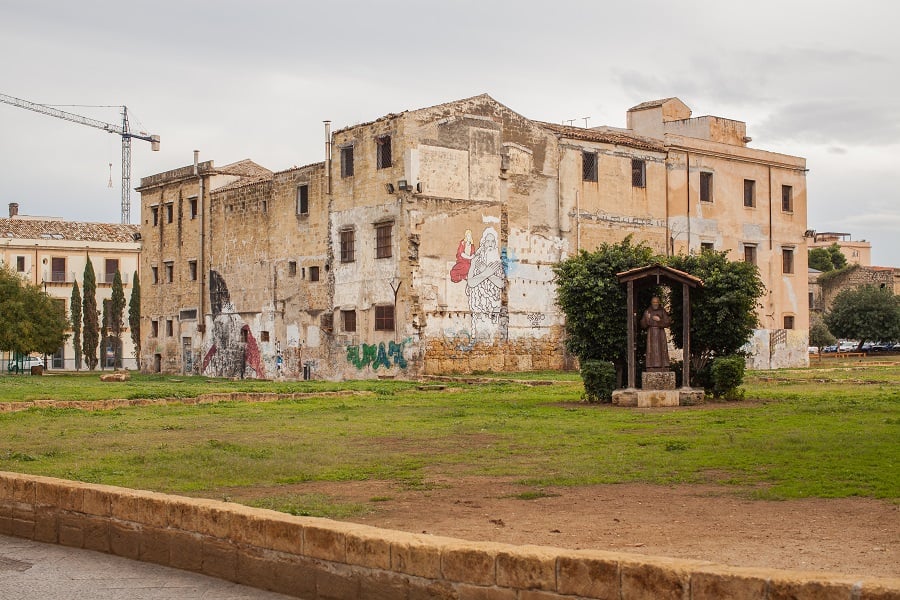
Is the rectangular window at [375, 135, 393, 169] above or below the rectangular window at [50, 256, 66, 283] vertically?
above

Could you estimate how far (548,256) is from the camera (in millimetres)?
39500

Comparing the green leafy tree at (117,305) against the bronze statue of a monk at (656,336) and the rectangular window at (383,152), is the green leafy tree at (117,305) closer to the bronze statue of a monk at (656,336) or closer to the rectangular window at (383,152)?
the rectangular window at (383,152)

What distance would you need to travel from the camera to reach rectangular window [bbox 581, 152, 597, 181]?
40875mm

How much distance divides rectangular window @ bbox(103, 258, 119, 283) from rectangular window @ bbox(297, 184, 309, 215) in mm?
33582

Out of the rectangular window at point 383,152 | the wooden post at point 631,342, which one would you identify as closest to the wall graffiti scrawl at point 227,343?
the rectangular window at point 383,152

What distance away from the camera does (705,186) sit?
1778 inches

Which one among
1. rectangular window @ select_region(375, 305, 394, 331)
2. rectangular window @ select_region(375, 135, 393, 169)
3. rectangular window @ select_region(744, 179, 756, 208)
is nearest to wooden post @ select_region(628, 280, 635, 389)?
rectangular window @ select_region(375, 305, 394, 331)

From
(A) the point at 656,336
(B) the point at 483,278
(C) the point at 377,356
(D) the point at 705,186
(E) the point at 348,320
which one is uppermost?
(D) the point at 705,186

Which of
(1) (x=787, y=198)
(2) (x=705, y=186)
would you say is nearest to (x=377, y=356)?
(2) (x=705, y=186)

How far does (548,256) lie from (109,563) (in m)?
31.8

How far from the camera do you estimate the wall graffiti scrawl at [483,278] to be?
122 feet

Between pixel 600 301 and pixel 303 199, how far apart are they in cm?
2048

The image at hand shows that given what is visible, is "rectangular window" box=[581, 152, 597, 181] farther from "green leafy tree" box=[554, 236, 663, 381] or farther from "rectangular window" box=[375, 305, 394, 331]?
"green leafy tree" box=[554, 236, 663, 381]

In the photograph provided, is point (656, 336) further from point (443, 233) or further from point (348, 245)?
point (348, 245)
